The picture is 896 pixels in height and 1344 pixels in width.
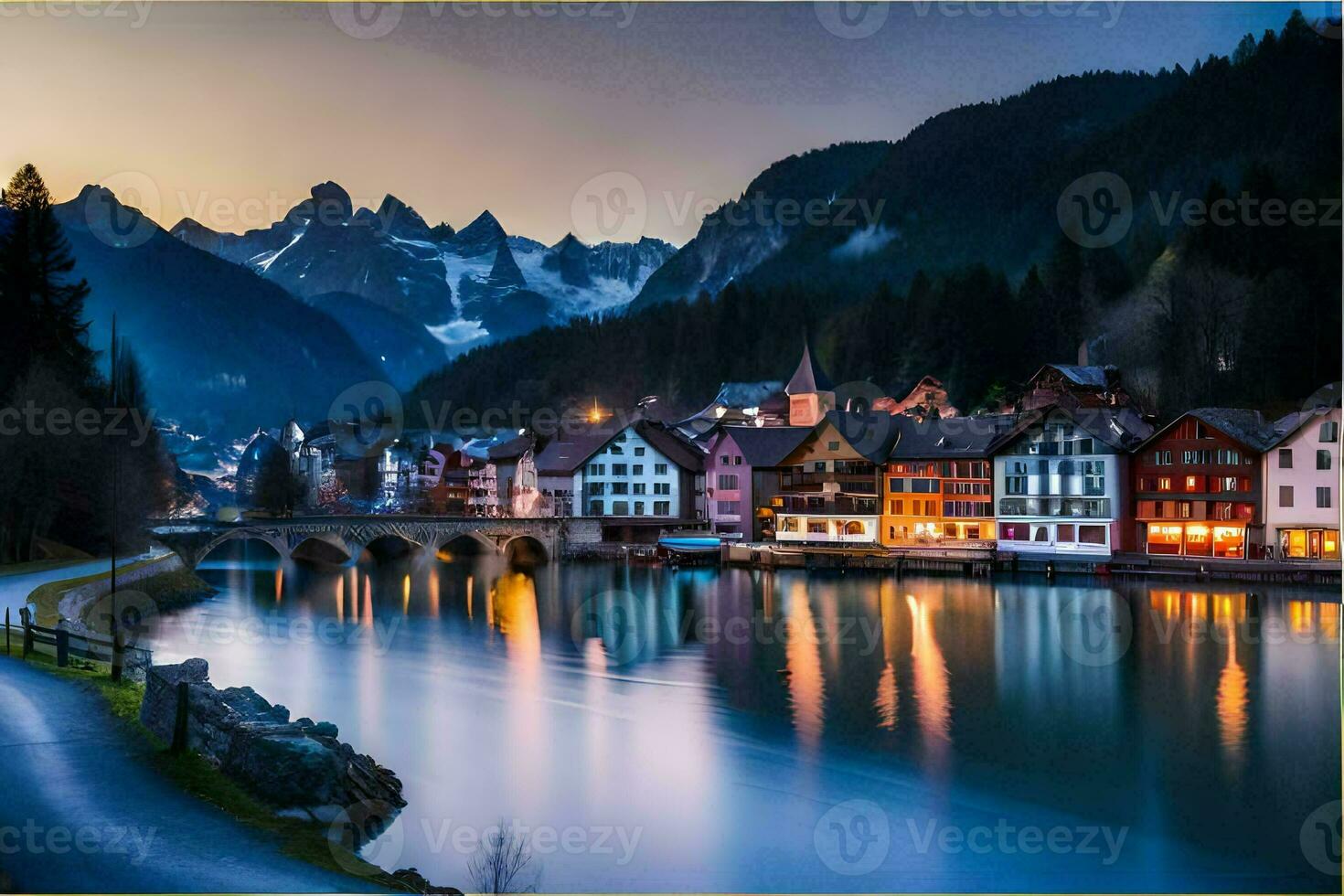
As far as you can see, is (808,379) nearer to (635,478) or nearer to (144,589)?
(635,478)

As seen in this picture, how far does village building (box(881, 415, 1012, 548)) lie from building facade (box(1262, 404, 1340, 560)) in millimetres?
11308

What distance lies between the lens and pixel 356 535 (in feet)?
171

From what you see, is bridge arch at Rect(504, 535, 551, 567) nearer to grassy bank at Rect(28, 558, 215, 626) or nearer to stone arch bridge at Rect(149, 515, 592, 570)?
stone arch bridge at Rect(149, 515, 592, 570)

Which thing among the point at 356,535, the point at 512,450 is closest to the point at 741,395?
the point at 512,450

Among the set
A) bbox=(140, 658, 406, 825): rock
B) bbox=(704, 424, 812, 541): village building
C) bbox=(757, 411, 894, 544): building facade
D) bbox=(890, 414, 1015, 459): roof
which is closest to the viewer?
bbox=(140, 658, 406, 825): rock

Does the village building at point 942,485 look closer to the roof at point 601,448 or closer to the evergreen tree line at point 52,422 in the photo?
the roof at point 601,448

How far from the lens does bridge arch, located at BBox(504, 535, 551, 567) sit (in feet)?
181

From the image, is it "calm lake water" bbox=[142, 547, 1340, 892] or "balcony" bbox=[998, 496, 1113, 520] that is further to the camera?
"balcony" bbox=[998, 496, 1113, 520]

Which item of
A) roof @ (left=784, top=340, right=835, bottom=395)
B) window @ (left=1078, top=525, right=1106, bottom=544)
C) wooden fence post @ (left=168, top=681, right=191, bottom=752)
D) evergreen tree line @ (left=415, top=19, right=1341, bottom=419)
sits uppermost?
evergreen tree line @ (left=415, top=19, right=1341, bottom=419)

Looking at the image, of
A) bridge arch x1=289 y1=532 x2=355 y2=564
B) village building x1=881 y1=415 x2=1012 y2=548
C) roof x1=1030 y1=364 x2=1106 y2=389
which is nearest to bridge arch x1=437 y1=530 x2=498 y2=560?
bridge arch x1=289 y1=532 x2=355 y2=564

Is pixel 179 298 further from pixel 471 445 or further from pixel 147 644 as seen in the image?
pixel 147 644

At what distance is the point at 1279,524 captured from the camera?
40750mm

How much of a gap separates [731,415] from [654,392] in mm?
16196

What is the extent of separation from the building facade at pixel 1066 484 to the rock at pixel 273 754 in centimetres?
3584
